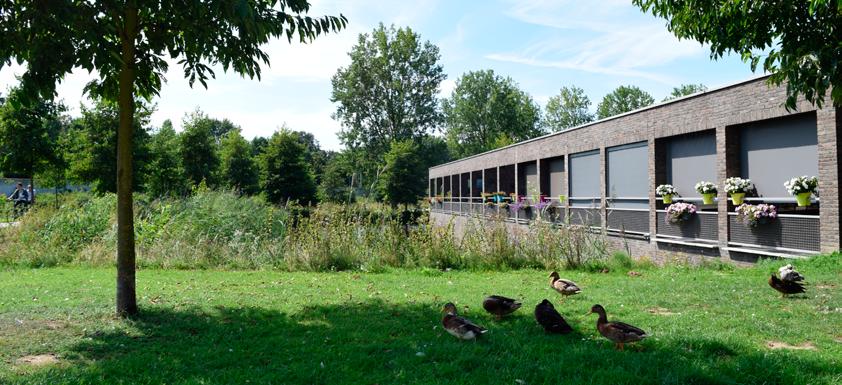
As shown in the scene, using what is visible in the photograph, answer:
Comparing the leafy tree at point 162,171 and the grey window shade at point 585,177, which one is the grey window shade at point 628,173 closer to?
the grey window shade at point 585,177

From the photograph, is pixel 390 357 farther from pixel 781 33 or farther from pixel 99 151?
pixel 99 151

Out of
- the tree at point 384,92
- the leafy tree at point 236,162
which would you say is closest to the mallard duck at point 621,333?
the leafy tree at point 236,162

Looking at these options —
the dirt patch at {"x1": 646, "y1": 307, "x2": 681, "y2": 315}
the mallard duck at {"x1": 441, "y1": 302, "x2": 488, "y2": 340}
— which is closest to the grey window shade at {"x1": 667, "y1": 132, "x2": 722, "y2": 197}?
the dirt patch at {"x1": 646, "y1": 307, "x2": 681, "y2": 315}

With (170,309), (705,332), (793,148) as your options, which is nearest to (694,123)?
(793,148)

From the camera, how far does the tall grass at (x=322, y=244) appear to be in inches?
468

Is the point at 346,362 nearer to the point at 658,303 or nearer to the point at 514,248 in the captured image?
the point at 658,303

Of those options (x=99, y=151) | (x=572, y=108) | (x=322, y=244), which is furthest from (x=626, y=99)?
(x=322, y=244)

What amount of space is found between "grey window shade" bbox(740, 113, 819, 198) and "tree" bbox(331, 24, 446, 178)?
4374 centimetres

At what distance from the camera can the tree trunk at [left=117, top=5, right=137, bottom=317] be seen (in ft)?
21.8

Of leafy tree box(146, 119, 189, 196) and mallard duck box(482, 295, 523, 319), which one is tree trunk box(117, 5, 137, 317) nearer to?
mallard duck box(482, 295, 523, 319)

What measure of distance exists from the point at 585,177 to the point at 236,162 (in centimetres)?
2354

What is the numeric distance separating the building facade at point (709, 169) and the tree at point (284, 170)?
16.7m

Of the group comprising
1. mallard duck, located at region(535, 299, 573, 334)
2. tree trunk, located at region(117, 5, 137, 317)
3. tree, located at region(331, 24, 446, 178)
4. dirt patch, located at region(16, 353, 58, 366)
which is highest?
tree, located at region(331, 24, 446, 178)

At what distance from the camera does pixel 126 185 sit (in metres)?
6.68
